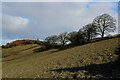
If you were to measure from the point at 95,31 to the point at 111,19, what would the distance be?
26.4ft

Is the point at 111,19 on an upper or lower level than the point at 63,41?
upper

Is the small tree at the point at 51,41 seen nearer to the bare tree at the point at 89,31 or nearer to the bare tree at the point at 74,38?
the bare tree at the point at 74,38

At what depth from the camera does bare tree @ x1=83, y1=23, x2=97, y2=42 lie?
44509 mm

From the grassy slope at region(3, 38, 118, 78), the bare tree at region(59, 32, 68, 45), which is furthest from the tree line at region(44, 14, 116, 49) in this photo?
the grassy slope at region(3, 38, 118, 78)

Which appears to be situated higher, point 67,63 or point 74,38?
point 74,38

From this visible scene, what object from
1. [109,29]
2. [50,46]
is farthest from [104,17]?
[50,46]

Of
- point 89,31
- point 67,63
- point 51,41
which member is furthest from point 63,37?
point 67,63

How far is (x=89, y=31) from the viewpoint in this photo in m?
45.5

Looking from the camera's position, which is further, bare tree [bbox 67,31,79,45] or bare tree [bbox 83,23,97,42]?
bare tree [bbox 67,31,79,45]

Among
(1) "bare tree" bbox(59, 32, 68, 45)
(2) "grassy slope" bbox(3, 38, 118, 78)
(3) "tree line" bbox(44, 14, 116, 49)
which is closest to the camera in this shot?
(2) "grassy slope" bbox(3, 38, 118, 78)

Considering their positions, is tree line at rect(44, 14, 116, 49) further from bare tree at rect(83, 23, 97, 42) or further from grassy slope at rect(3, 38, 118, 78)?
grassy slope at rect(3, 38, 118, 78)

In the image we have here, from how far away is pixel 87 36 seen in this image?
156ft

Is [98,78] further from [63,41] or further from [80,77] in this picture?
[63,41]

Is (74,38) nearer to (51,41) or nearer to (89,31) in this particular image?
(89,31)
